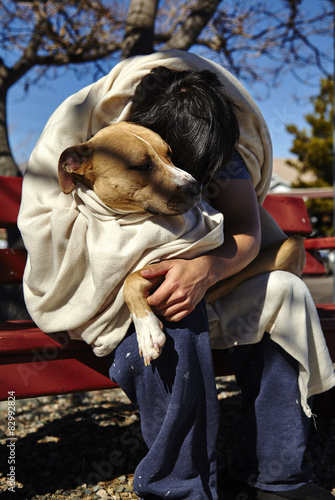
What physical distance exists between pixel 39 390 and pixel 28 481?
661 mm

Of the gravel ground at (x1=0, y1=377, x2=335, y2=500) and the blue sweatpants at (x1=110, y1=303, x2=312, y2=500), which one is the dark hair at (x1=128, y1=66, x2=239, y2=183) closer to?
the blue sweatpants at (x1=110, y1=303, x2=312, y2=500)

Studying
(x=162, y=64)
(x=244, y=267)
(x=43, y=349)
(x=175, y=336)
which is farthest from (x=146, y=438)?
(x=162, y=64)

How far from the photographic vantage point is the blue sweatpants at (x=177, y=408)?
1486 mm

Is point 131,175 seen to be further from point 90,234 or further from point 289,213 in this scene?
point 289,213

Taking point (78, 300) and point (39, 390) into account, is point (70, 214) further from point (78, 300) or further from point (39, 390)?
point (39, 390)

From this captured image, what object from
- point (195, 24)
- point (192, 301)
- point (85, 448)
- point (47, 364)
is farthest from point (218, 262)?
point (195, 24)

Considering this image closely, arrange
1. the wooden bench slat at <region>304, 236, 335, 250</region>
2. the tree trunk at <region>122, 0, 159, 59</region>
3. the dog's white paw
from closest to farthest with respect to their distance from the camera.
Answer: the dog's white paw → the wooden bench slat at <region>304, 236, 335, 250</region> → the tree trunk at <region>122, 0, 159, 59</region>

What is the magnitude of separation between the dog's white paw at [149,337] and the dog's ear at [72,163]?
19.4 inches

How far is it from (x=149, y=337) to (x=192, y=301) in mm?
186

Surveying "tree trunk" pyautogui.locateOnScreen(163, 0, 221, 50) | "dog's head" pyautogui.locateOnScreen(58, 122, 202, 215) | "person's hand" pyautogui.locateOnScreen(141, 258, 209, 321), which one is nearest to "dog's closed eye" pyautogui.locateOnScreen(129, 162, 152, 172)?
"dog's head" pyautogui.locateOnScreen(58, 122, 202, 215)

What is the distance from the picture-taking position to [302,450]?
1.70m

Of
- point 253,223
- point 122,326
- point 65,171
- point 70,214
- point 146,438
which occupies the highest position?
point 65,171

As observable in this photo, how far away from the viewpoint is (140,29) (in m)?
3.93

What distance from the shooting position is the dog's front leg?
1.42 metres
